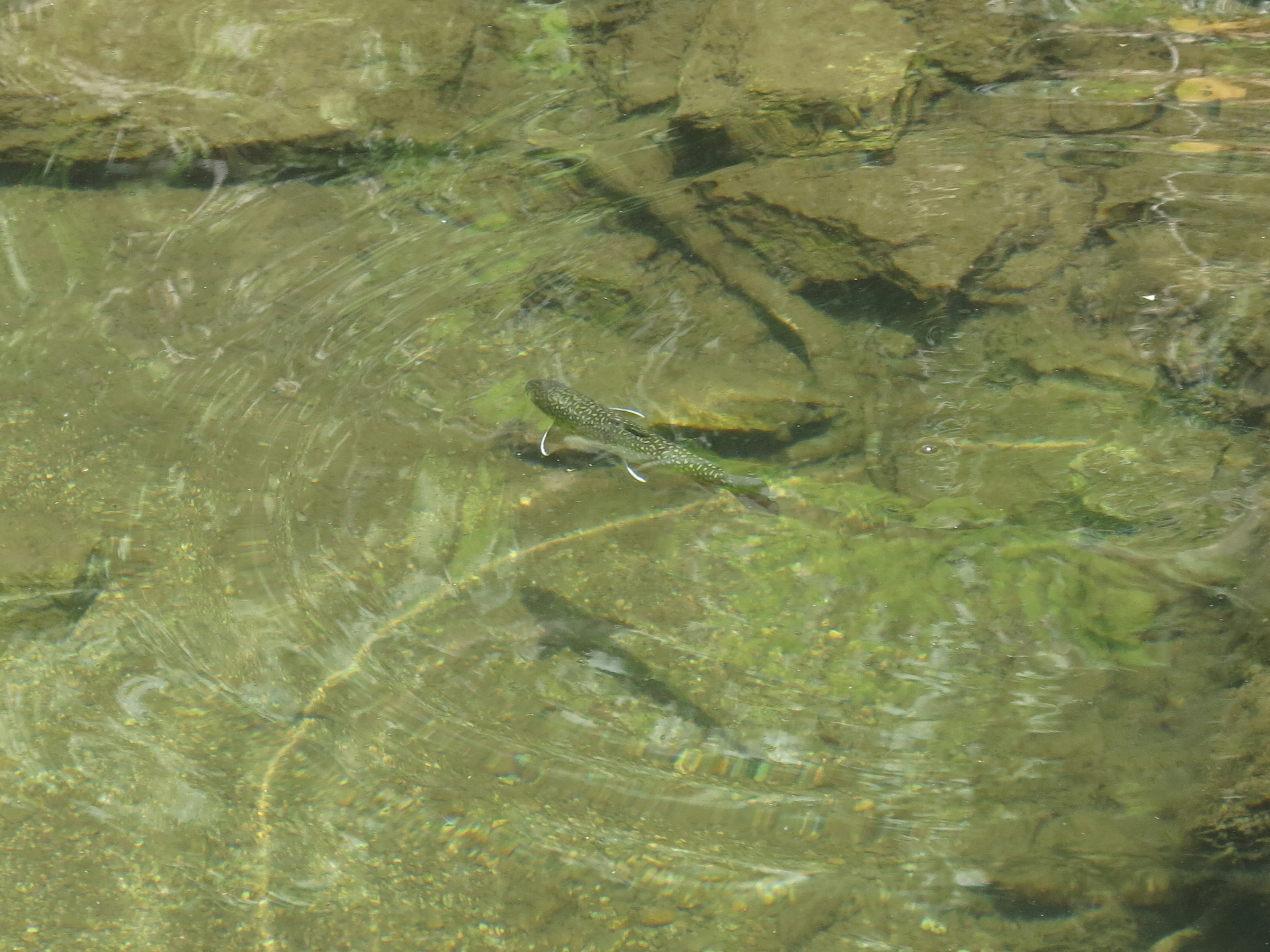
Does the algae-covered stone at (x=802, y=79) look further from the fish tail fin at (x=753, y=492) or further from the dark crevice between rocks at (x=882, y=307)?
the fish tail fin at (x=753, y=492)

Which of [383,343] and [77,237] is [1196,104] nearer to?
[383,343]

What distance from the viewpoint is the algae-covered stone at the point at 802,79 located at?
5.54m

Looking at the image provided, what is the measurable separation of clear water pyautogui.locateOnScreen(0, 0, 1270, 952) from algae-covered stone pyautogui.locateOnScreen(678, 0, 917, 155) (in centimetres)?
3

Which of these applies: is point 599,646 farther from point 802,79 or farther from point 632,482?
point 802,79

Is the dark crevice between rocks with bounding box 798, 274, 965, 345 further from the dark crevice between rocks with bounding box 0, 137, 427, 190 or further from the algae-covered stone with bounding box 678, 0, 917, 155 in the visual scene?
the dark crevice between rocks with bounding box 0, 137, 427, 190

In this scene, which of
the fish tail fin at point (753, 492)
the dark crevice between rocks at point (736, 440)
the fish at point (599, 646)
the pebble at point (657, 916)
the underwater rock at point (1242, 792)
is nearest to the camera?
the underwater rock at point (1242, 792)

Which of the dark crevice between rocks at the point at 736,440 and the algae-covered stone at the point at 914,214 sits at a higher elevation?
the algae-covered stone at the point at 914,214

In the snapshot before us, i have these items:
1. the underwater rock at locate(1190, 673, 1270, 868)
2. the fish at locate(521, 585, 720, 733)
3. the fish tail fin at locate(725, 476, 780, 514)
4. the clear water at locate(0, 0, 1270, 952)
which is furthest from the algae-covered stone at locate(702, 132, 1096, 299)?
→ the underwater rock at locate(1190, 673, 1270, 868)

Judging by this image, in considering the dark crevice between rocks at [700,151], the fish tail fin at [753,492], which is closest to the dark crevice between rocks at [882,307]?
the dark crevice between rocks at [700,151]

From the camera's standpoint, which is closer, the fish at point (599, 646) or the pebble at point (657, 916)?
the pebble at point (657, 916)

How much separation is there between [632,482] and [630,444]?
25 cm

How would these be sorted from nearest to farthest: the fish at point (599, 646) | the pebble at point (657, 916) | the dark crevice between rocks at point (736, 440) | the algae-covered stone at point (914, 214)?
the pebble at point (657, 916)
the fish at point (599, 646)
the dark crevice between rocks at point (736, 440)
the algae-covered stone at point (914, 214)

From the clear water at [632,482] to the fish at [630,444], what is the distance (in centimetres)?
11

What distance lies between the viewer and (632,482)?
15.4 feet
